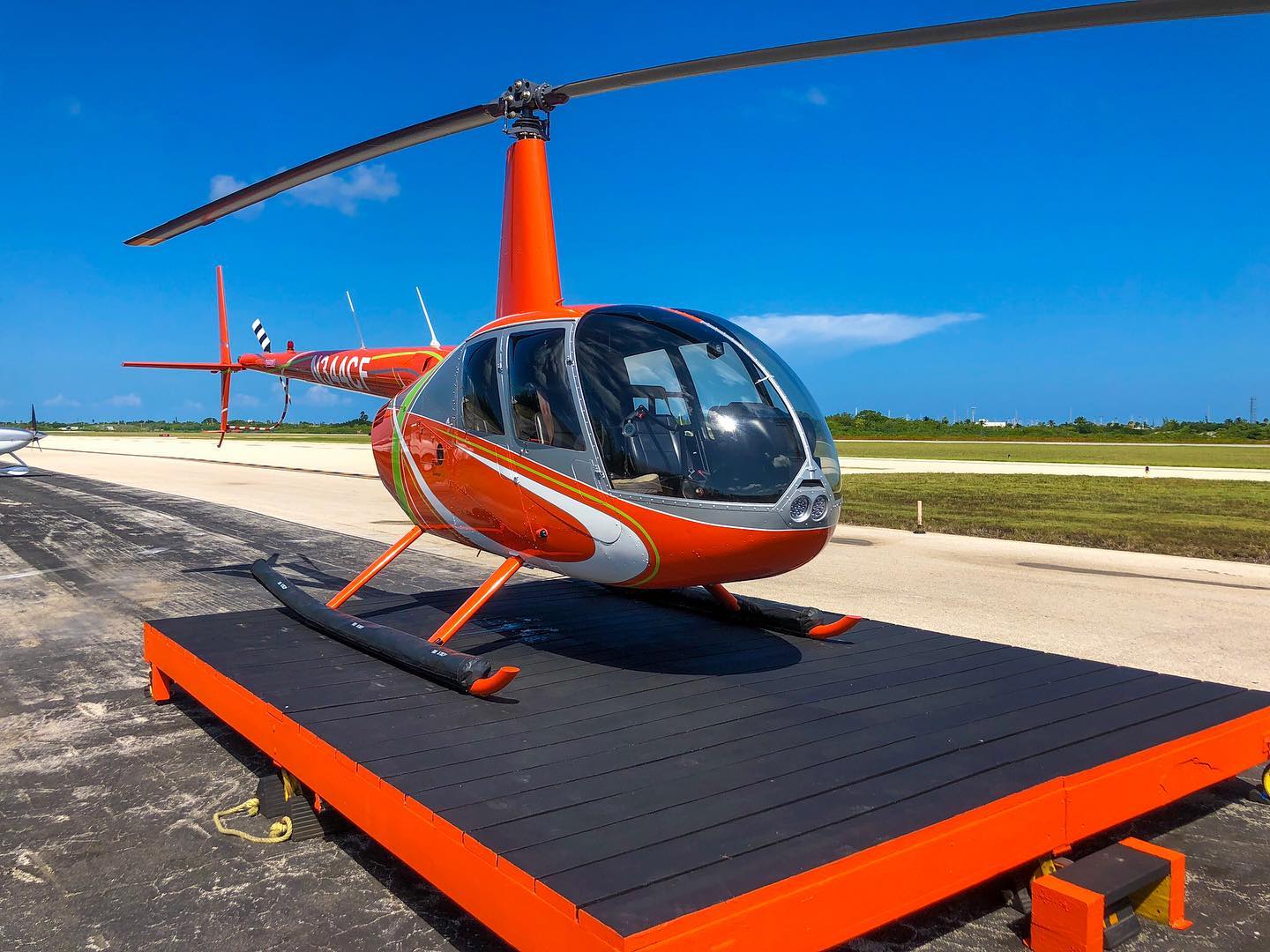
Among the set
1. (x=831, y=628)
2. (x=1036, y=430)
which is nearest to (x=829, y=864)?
(x=831, y=628)

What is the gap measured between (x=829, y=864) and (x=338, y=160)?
22.7 ft

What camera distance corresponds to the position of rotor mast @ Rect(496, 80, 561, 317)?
7109 millimetres

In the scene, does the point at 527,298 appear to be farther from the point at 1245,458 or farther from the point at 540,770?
the point at 1245,458

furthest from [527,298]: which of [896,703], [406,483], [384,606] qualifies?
[896,703]

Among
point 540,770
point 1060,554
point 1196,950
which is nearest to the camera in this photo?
point 1196,950

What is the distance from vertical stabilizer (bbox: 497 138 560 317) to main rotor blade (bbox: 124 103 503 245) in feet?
1.29

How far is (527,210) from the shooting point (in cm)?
728

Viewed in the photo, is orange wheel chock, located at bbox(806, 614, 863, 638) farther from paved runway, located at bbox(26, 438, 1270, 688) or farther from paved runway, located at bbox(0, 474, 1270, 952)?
paved runway, located at bbox(26, 438, 1270, 688)

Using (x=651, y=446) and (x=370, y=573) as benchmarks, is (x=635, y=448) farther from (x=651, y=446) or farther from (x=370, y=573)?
(x=370, y=573)

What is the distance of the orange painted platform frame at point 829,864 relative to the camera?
2586mm

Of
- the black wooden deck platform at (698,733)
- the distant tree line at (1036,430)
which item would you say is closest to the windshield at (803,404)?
the black wooden deck platform at (698,733)

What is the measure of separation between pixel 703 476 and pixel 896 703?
1.57m

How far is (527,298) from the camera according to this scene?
24.0 ft

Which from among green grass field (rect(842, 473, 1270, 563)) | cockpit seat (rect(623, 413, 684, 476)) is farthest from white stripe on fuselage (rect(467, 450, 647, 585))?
green grass field (rect(842, 473, 1270, 563))
